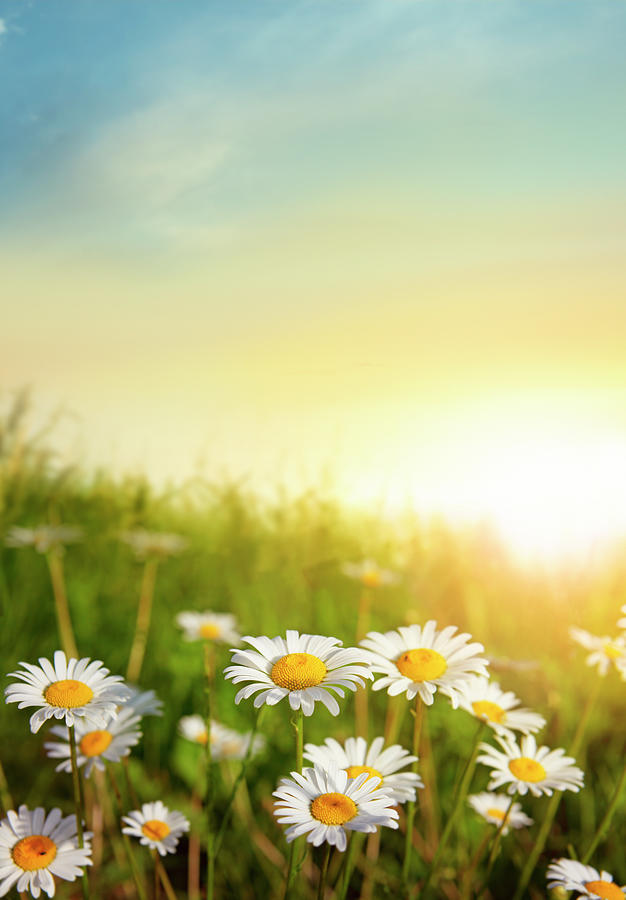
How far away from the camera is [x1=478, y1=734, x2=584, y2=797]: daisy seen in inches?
47.6

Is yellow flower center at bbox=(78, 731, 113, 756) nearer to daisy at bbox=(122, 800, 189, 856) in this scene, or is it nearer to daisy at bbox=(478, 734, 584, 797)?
daisy at bbox=(122, 800, 189, 856)

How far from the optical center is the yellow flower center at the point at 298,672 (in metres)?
1.02

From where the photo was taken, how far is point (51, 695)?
109cm

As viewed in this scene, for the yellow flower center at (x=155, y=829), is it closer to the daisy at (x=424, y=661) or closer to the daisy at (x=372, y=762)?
the daisy at (x=372, y=762)

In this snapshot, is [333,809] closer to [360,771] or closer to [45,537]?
[360,771]

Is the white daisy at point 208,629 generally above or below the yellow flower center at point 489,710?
below

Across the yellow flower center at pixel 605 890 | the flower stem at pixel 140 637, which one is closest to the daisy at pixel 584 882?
the yellow flower center at pixel 605 890

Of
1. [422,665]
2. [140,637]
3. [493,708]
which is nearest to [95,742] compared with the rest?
[422,665]

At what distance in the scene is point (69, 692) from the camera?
3.55ft

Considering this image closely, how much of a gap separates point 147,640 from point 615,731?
1441 mm

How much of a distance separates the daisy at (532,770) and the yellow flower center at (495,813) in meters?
0.26

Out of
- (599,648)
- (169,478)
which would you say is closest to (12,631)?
(169,478)

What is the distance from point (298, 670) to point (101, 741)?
419 mm

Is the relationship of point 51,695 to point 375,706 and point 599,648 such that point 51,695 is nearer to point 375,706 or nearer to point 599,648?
point 599,648
